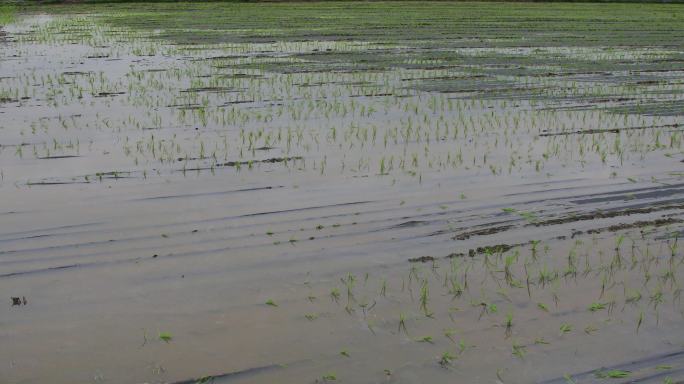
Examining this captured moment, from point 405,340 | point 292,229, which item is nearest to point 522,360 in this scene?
point 405,340

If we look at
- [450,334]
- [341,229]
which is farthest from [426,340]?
[341,229]

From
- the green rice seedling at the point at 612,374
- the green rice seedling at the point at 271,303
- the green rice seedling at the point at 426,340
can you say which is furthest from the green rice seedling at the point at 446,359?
the green rice seedling at the point at 271,303

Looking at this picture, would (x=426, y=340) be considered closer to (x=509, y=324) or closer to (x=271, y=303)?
(x=509, y=324)

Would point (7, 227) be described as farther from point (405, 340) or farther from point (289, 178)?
point (405, 340)

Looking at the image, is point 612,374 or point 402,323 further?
point 402,323

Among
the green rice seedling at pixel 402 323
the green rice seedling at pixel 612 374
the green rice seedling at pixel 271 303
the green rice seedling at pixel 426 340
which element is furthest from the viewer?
the green rice seedling at pixel 271 303

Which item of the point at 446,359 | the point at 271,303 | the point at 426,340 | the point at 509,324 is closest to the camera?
the point at 446,359

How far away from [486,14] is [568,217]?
76.7 feet

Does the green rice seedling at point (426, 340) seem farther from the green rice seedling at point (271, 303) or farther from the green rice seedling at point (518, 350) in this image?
the green rice seedling at point (271, 303)

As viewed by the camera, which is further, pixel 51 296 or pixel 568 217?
pixel 568 217

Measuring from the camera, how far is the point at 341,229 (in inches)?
194

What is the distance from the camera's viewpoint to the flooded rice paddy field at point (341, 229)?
3.31 m

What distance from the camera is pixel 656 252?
4.48 meters

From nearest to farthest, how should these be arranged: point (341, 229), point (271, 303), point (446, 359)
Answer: point (446, 359), point (271, 303), point (341, 229)
